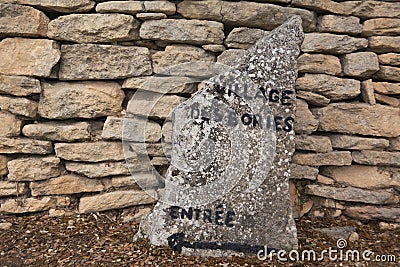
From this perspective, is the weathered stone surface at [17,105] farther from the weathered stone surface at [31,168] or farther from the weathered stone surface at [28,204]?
the weathered stone surface at [28,204]

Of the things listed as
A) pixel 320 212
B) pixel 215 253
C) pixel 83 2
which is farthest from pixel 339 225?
pixel 83 2

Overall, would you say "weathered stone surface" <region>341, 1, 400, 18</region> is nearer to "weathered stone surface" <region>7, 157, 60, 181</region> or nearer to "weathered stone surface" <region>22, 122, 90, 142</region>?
"weathered stone surface" <region>22, 122, 90, 142</region>

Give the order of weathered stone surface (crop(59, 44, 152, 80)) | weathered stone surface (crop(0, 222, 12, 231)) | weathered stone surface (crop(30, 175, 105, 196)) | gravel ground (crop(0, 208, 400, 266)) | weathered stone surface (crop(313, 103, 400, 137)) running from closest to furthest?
gravel ground (crop(0, 208, 400, 266)) < weathered stone surface (crop(0, 222, 12, 231)) < weathered stone surface (crop(59, 44, 152, 80)) < weathered stone surface (crop(30, 175, 105, 196)) < weathered stone surface (crop(313, 103, 400, 137))

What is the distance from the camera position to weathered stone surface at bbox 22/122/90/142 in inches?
137

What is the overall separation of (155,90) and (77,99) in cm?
63

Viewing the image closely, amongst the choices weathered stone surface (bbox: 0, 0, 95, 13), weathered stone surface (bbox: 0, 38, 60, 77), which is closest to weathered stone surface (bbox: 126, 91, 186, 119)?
weathered stone surface (bbox: 0, 38, 60, 77)

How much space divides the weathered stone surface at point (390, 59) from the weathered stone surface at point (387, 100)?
28 cm

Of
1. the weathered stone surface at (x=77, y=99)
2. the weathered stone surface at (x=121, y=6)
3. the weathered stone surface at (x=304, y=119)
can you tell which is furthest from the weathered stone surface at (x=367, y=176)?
the weathered stone surface at (x=121, y=6)

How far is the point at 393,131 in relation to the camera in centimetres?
367

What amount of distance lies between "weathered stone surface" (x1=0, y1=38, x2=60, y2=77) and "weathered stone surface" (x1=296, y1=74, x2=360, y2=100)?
204 centimetres

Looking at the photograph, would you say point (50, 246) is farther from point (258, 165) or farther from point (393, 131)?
point (393, 131)

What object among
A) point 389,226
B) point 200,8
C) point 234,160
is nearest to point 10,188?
point 234,160

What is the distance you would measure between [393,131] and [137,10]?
2364 mm

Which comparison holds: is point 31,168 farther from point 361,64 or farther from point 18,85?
A: point 361,64
